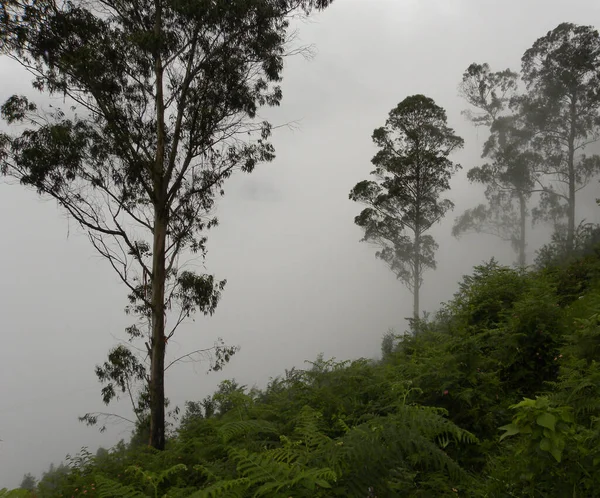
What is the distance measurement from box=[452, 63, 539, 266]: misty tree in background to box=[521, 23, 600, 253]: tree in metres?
1.04

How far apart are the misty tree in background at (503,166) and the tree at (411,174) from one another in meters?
8.66

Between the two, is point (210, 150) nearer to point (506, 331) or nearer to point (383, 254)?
point (506, 331)

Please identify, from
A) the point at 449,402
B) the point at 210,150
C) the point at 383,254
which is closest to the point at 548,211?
the point at 383,254

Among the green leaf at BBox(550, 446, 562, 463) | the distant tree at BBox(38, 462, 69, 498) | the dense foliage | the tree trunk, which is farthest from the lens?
the tree trunk

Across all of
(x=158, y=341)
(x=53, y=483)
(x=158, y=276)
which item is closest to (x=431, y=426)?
(x=53, y=483)

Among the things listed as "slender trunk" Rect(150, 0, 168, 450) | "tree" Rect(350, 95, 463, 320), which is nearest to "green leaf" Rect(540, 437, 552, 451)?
"slender trunk" Rect(150, 0, 168, 450)

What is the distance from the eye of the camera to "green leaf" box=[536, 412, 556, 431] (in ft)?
6.46

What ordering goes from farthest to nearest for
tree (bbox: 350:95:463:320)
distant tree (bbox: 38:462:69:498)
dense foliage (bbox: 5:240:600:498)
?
tree (bbox: 350:95:463:320) < distant tree (bbox: 38:462:69:498) < dense foliage (bbox: 5:240:600:498)

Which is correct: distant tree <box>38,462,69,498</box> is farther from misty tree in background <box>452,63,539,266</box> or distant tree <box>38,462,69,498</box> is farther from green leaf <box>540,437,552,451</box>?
misty tree in background <box>452,63,539,266</box>

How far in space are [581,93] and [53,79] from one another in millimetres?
24797

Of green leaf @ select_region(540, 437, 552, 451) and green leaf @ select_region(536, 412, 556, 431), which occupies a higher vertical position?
green leaf @ select_region(536, 412, 556, 431)

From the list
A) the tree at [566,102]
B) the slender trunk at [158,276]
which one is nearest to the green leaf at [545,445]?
the slender trunk at [158,276]

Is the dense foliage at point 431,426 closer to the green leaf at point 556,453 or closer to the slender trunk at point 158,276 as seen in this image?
the green leaf at point 556,453

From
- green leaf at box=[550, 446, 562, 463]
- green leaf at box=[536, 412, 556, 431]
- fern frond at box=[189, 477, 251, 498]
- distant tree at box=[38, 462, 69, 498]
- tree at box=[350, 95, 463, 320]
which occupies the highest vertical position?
tree at box=[350, 95, 463, 320]
